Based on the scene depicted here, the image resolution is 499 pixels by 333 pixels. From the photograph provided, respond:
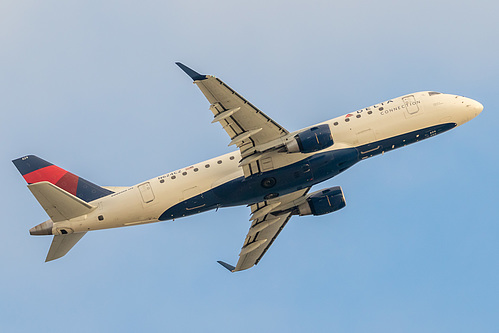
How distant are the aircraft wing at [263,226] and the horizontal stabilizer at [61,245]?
14.3 metres

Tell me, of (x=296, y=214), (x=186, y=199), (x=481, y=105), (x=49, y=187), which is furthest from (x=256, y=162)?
(x=481, y=105)

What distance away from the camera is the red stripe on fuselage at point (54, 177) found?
5650cm

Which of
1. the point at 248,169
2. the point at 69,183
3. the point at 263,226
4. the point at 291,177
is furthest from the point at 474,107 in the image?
the point at 69,183

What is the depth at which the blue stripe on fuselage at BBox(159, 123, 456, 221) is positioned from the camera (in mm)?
52062

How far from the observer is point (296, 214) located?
61.1 meters

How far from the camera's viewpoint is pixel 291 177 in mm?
52719

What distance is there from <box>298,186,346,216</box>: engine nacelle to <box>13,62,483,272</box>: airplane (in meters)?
3.87

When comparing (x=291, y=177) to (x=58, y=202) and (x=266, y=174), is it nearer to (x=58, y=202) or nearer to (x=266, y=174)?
(x=266, y=174)

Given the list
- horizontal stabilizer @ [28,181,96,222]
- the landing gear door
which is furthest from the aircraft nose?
horizontal stabilizer @ [28,181,96,222]

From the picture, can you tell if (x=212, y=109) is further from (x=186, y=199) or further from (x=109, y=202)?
(x=109, y=202)

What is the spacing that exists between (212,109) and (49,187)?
47.7 feet

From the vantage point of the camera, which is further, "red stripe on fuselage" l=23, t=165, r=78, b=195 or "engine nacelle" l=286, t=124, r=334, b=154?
"red stripe on fuselage" l=23, t=165, r=78, b=195

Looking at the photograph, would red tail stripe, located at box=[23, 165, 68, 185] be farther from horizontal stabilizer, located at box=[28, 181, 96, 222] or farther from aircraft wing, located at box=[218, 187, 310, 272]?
aircraft wing, located at box=[218, 187, 310, 272]

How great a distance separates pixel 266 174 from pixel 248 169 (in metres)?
1.50
